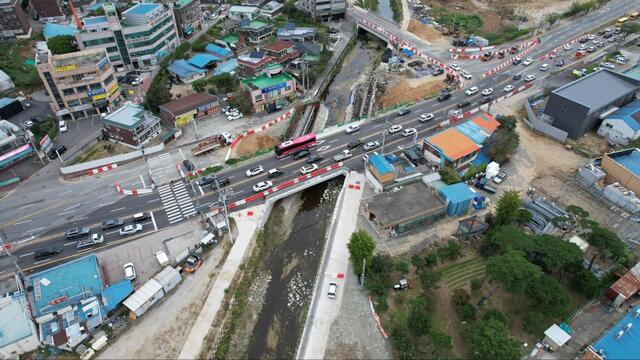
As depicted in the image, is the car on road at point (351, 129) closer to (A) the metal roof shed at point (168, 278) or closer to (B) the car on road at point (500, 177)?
(B) the car on road at point (500, 177)

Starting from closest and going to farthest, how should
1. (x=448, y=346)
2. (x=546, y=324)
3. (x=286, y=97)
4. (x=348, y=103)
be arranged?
(x=448, y=346) < (x=546, y=324) < (x=286, y=97) < (x=348, y=103)

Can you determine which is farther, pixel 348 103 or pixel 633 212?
pixel 348 103

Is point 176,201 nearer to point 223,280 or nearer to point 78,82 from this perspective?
point 223,280

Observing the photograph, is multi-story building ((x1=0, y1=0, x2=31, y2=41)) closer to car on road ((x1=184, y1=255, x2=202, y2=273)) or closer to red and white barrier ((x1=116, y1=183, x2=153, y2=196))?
red and white barrier ((x1=116, y1=183, x2=153, y2=196))

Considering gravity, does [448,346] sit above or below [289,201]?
above

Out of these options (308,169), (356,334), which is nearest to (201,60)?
(308,169)

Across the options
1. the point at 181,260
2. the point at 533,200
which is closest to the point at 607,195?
the point at 533,200

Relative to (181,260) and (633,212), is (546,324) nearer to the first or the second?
(633,212)
